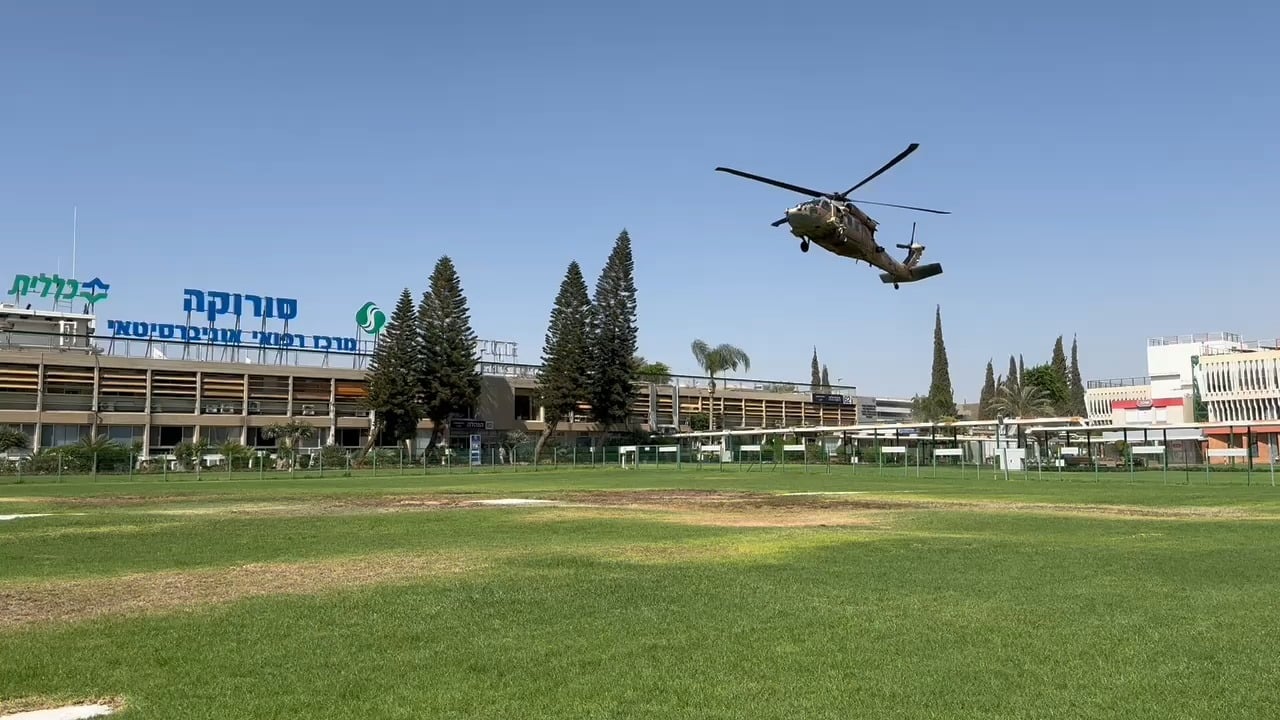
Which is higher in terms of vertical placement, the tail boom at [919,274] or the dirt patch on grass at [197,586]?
the tail boom at [919,274]

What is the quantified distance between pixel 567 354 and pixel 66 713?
84.7 m

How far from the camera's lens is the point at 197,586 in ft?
43.5

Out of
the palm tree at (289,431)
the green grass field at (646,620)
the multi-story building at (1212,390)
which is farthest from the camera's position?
the multi-story building at (1212,390)

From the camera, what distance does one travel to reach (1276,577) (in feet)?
43.1

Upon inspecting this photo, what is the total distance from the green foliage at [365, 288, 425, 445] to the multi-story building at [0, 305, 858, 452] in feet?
13.2

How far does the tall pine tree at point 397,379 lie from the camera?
8494 centimetres

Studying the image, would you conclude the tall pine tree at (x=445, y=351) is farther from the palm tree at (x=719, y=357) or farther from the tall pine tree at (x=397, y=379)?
the palm tree at (x=719, y=357)

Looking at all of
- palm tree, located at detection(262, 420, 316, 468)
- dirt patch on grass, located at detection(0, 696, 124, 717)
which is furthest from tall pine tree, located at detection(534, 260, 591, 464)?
dirt patch on grass, located at detection(0, 696, 124, 717)

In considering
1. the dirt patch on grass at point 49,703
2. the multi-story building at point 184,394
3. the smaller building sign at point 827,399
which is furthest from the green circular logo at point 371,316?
the dirt patch on grass at point 49,703

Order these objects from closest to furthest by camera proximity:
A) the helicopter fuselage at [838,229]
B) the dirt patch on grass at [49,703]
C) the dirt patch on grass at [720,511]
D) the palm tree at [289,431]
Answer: the dirt patch on grass at [49,703] → the dirt patch on grass at [720,511] → the helicopter fuselage at [838,229] → the palm tree at [289,431]

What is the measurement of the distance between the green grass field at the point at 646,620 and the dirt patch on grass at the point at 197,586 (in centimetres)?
7

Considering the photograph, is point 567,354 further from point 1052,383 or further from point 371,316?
point 1052,383

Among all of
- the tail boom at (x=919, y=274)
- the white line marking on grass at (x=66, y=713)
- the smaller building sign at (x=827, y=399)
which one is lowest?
the white line marking on grass at (x=66, y=713)

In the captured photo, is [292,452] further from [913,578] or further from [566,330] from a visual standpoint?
[913,578]
